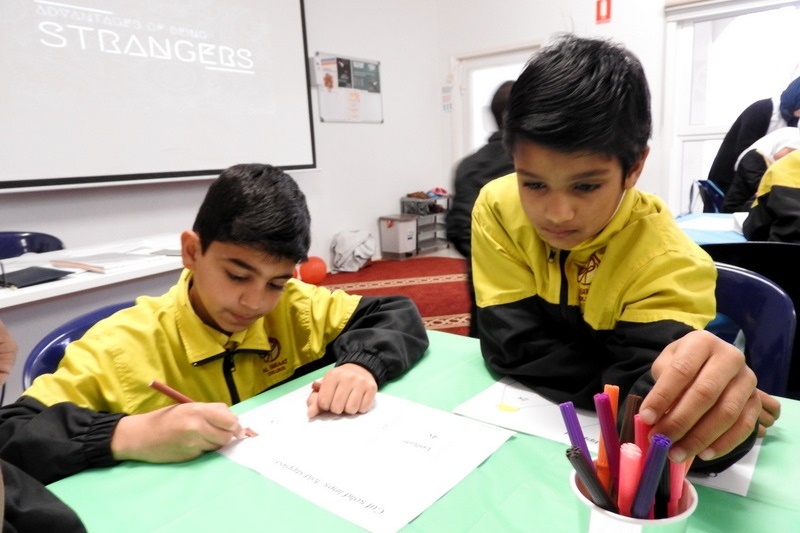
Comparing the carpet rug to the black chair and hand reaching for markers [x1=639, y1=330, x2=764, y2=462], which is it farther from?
hand reaching for markers [x1=639, y1=330, x2=764, y2=462]

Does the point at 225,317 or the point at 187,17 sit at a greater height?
the point at 187,17

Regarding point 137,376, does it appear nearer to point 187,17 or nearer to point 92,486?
point 92,486

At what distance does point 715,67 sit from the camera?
12.9 ft

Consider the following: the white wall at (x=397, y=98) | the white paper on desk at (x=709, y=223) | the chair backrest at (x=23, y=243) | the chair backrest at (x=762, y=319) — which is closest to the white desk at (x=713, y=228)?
the white paper on desk at (x=709, y=223)

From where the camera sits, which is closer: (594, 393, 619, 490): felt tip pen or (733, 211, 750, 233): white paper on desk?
(594, 393, 619, 490): felt tip pen

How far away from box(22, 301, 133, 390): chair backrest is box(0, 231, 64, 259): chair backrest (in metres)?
1.47

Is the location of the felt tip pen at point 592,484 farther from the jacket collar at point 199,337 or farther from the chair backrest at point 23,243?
the chair backrest at point 23,243

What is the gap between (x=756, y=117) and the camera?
3.38 metres

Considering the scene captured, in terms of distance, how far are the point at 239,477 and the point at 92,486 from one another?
6.4 inches

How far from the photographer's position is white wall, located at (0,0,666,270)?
3.26 meters

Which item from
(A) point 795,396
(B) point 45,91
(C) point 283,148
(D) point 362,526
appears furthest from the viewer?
(C) point 283,148

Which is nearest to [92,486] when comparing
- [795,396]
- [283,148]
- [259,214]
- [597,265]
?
[259,214]

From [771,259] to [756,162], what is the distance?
166 cm

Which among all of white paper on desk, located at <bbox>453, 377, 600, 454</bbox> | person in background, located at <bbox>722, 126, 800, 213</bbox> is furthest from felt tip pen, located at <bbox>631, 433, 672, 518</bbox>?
person in background, located at <bbox>722, 126, 800, 213</bbox>
